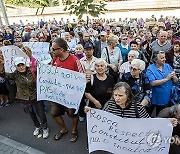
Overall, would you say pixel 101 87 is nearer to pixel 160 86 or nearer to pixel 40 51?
pixel 160 86

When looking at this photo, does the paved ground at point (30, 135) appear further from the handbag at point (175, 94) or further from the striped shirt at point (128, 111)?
the handbag at point (175, 94)

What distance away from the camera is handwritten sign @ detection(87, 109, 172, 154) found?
2846mm

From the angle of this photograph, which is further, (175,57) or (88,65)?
(175,57)

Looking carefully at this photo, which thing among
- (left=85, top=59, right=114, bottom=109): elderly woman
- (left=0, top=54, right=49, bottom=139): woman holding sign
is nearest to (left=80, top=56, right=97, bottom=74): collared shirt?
(left=85, top=59, right=114, bottom=109): elderly woman

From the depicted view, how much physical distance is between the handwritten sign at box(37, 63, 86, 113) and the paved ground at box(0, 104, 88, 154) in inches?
30.2

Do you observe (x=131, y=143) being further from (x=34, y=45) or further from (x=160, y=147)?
(x=34, y=45)

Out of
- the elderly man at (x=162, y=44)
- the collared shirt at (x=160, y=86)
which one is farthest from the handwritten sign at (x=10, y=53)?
the elderly man at (x=162, y=44)

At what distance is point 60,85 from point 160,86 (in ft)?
5.15

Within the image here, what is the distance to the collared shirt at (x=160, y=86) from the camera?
3730mm

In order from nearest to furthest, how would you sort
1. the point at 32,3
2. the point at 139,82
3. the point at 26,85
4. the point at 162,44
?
the point at 139,82, the point at 26,85, the point at 162,44, the point at 32,3

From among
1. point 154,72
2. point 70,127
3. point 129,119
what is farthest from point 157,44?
point 129,119

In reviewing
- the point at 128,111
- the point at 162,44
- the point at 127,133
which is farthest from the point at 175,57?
the point at 127,133

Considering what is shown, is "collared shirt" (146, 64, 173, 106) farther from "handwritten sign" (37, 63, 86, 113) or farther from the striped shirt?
"handwritten sign" (37, 63, 86, 113)

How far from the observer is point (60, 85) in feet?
12.7
